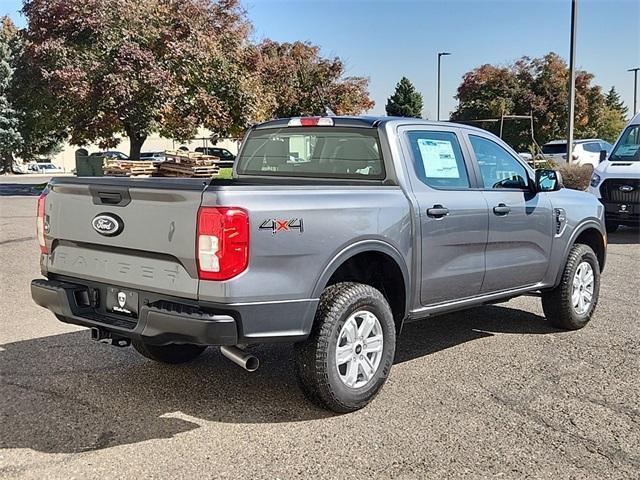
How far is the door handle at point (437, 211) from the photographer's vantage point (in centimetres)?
469

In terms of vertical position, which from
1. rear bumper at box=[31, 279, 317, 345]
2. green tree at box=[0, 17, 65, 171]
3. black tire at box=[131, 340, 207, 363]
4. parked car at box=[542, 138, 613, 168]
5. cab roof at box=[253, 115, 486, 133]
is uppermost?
green tree at box=[0, 17, 65, 171]

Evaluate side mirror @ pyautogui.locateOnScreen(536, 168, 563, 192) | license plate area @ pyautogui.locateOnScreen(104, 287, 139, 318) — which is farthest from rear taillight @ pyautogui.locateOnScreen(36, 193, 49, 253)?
side mirror @ pyautogui.locateOnScreen(536, 168, 563, 192)

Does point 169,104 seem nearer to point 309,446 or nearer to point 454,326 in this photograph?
point 454,326

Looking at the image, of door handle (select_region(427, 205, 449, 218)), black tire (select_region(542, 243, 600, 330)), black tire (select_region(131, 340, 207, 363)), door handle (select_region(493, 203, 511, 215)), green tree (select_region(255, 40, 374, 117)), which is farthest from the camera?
green tree (select_region(255, 40, 374, 117))

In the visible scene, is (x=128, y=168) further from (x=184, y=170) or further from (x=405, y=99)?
(x=405, y=99)

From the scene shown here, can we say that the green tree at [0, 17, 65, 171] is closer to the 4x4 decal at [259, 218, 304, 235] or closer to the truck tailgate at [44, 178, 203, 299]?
the truck tailgate at [44, 178, 203, 299]

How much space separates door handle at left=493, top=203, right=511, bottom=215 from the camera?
17.4ft

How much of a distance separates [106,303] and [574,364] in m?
3.55

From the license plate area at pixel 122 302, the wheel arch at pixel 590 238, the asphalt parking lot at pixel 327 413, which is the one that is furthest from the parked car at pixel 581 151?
the license plate area at pixel 122 302

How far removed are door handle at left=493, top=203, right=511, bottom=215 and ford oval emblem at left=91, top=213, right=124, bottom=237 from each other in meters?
2.91

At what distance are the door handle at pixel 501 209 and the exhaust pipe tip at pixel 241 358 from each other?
8.05 ft

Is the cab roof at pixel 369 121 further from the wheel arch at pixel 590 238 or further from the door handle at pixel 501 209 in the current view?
the wheel arch at pixel 590 238

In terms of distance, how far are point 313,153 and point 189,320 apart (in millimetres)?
2067

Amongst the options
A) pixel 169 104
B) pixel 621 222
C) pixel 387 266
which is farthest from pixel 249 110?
pixel 387 266
